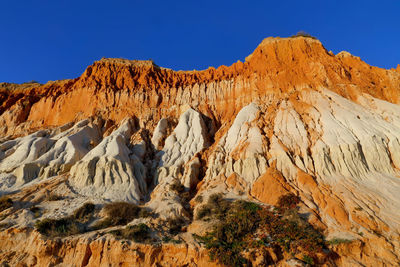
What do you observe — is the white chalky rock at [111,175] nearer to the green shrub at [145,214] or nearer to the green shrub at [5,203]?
the green shrub at [145,214]

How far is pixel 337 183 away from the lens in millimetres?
18078

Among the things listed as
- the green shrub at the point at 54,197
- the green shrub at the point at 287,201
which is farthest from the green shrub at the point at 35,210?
the green shrub at the point at 287,201

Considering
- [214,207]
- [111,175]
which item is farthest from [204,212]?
[111,175]

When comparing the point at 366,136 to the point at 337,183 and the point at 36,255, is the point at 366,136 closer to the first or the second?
the point at 337,183

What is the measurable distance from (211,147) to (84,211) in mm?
12844

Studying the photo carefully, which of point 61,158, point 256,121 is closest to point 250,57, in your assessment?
point 256,121

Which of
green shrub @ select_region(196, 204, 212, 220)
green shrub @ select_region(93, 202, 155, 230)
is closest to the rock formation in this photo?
green shrub @ select_region(196, 204, 212, 220)

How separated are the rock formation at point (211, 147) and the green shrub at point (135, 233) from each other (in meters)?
0.53

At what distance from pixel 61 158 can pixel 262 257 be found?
20205 millimetres

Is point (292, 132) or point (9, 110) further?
point (9, 110)

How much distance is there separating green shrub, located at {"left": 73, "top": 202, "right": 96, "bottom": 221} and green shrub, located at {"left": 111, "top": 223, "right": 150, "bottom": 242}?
378 centimetres

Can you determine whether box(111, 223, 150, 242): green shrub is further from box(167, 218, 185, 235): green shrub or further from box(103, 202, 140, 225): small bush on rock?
box(103, 202, 140, 225): small bush on rock

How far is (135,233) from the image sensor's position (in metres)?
14.1

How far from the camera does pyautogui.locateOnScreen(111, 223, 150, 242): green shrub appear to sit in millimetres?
13906
